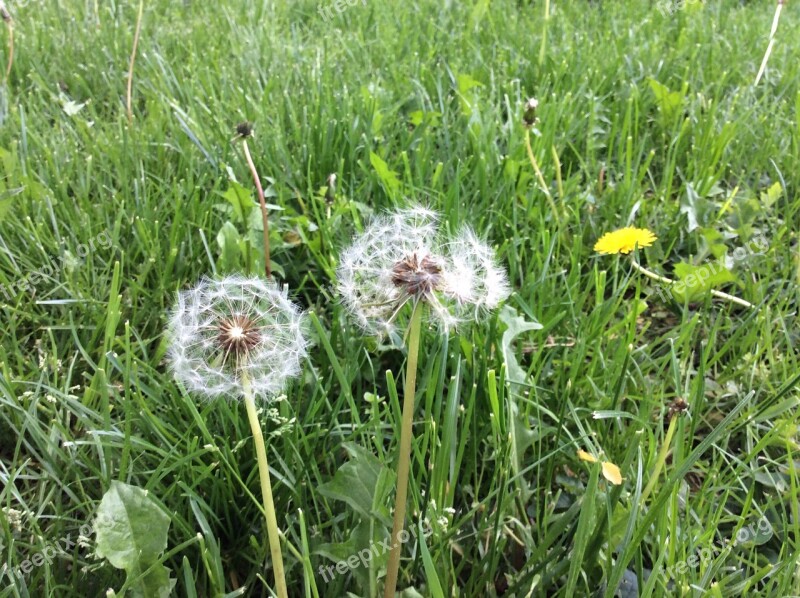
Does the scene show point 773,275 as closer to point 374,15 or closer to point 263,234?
point 263,234

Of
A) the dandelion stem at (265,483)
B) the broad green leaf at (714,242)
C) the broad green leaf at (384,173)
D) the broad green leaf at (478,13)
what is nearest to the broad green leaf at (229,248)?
the broad green leaf at (384,173)

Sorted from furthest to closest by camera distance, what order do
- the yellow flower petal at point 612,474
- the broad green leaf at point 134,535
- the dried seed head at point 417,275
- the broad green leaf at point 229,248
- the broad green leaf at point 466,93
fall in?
the broad green leaf at point 466,93, the broad green leaf at point 229,248, the yellow flower petal at point 612,474, the broad green leaf at point 134,535, the dried seed head at point 417,275

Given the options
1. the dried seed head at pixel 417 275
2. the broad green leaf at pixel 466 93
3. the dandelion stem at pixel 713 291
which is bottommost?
the dandelion stem at pixel 713 291

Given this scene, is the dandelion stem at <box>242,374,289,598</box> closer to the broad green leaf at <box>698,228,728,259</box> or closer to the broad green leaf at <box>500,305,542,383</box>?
the broad green leaf at <box>500,305,542,383</box>

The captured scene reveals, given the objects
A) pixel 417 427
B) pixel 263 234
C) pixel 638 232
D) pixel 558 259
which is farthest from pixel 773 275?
pixel 263 234

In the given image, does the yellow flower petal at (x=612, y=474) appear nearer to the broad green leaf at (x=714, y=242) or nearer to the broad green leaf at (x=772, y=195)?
the broad green leaf at (x=714, y=242)

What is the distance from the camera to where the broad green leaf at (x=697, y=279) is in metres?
2.04

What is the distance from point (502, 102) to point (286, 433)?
2.24 metres

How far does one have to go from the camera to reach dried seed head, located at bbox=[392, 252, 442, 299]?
992 millimetres

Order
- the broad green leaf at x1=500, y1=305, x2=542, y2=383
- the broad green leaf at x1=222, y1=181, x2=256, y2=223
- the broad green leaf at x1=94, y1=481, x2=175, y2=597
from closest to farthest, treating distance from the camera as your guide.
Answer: the broad green leaf at x1=94, y1=481, x2=175, y2=597, the broad green leaf at x1=500, y1=305, x2=542, y2=383, the broad green leaf at x1=222, y1=181, x2=256, y2=223

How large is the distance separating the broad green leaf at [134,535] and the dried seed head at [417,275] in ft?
1.95

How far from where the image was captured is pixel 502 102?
3.23 metres

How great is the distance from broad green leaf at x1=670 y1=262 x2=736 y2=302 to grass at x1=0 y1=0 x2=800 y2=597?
0.07m

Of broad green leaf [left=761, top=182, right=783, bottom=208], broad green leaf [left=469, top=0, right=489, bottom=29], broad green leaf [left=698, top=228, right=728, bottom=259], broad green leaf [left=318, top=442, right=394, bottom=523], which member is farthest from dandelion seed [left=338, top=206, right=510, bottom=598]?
broad green leaf [left=469, top=0, right=489, bottom=29]
